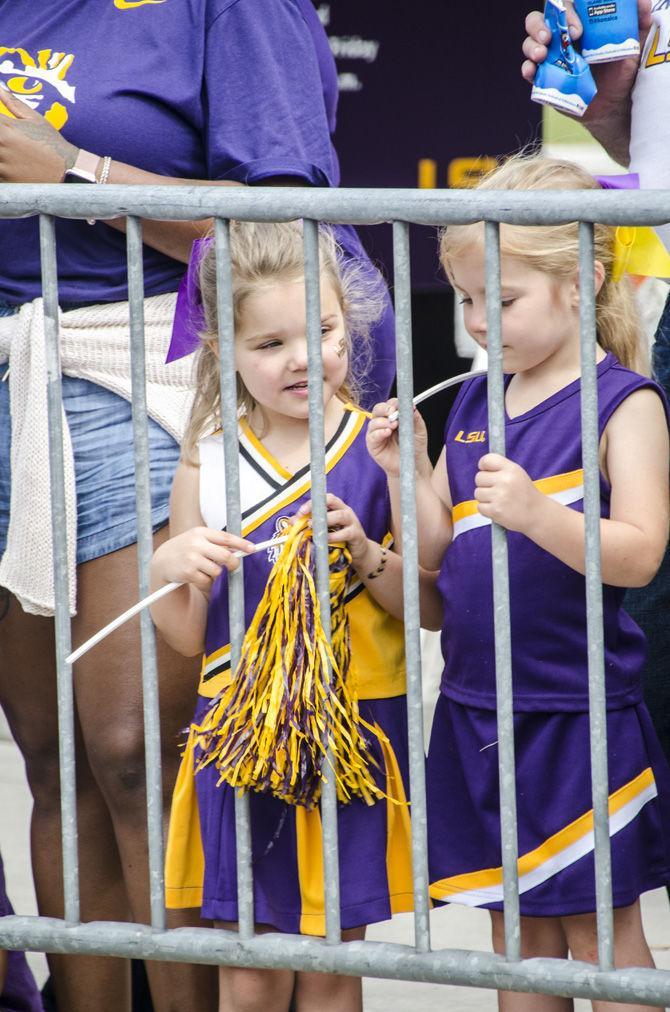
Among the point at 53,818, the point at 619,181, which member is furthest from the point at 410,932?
the point at 619,181

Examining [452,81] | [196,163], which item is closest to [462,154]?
[452,81]

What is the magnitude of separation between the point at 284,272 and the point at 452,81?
3273mm

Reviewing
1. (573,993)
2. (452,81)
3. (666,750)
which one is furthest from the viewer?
(452,81)

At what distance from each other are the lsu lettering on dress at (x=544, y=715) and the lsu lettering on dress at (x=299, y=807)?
80 millimetres

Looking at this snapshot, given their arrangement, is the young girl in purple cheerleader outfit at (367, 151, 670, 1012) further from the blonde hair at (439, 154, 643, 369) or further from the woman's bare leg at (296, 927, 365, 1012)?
the woman's bare leg at (296, 927, 365, 1012)

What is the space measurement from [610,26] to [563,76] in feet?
0.33

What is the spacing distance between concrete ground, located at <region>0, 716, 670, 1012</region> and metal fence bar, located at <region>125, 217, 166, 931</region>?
4.49 feet

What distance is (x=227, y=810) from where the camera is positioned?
2197 mm

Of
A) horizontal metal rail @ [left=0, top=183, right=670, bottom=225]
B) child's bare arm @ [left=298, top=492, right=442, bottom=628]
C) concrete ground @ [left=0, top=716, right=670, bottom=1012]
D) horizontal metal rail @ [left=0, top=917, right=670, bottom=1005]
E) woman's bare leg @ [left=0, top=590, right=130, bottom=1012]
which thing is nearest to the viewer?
horizontal metal rail @ [left=0, top=183, right=670, bottom=225]

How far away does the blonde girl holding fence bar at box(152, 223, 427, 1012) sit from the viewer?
2.18 metres

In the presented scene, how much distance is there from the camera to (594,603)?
1932mm

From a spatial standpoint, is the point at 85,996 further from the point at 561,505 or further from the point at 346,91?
the point at 346,91

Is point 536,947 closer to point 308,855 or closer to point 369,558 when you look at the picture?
point 308,855

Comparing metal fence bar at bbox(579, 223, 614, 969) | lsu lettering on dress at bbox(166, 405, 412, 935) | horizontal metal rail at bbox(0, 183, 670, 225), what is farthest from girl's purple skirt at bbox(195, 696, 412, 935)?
horizontal metal rail at bbox(0, 183, 670, 225)
